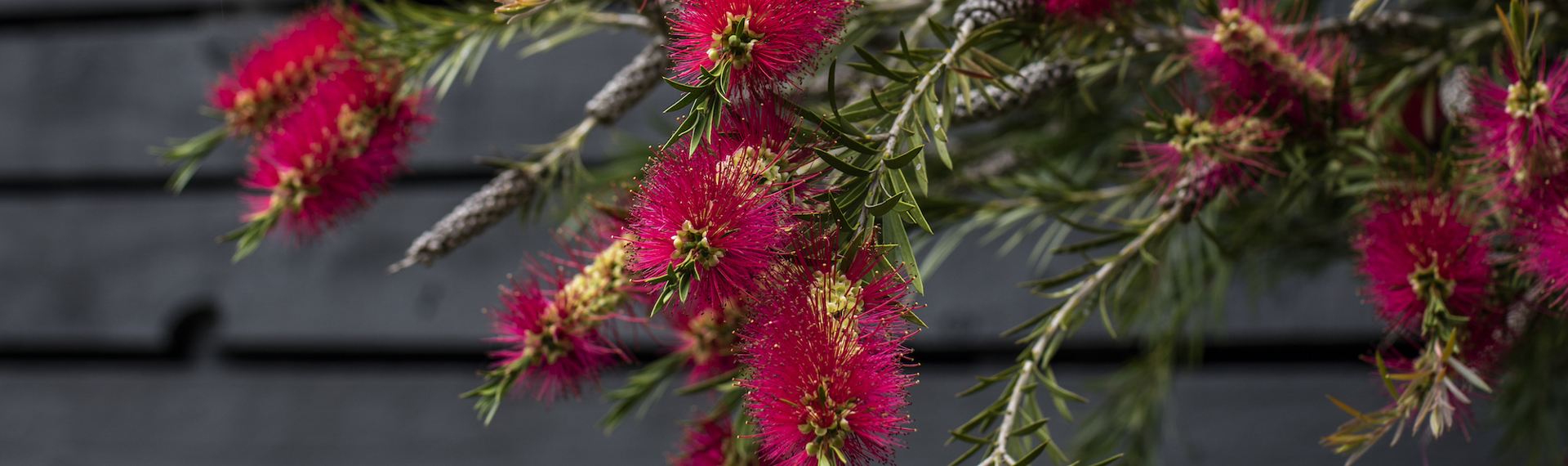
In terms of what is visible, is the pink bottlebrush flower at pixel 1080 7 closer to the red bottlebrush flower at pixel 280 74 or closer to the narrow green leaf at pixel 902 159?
the narrow green leaf at pixel 902 159

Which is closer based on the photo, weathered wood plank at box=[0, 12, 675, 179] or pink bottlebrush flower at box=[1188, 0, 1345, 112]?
pink bottlebrush flower at box=[1188, 0, 1345, 112]

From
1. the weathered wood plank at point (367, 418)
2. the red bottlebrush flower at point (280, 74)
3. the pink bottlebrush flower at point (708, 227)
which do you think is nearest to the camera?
the pink bottlebrush flower at point (708, 227)

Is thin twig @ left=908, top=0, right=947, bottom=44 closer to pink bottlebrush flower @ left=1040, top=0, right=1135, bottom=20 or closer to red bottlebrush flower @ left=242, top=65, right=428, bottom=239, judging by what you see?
pink bottlebrush flower @ left=1040, top=0, right=1135, bottom=20

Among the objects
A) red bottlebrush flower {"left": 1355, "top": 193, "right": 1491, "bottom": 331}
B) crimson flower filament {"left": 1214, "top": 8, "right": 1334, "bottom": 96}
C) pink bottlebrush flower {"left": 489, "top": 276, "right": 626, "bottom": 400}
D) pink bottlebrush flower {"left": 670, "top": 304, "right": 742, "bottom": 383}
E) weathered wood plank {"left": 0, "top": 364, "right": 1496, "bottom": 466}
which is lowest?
weathered wood plank {"left": 0, "top": 364, "right": 1496, "bottom": 466}

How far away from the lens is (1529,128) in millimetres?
167

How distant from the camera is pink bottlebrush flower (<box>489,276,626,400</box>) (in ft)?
0.62

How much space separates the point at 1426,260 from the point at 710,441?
185mm

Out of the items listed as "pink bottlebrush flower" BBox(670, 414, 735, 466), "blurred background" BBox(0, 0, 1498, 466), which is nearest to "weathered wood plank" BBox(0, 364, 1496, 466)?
"blurred background" BBox(0, 0, 1498, 466)

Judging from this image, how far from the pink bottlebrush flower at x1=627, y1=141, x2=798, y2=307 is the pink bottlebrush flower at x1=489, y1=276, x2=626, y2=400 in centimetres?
5

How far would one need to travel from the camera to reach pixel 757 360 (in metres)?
0.15

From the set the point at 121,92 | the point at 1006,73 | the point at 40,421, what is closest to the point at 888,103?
the point at 1006,73

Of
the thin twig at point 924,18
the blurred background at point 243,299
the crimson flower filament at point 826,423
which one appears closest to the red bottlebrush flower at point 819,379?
the crimson flower filament at point 826,423

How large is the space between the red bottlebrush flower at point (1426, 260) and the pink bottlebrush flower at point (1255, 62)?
1.4 inches

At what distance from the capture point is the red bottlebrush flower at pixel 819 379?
0.14 metres
